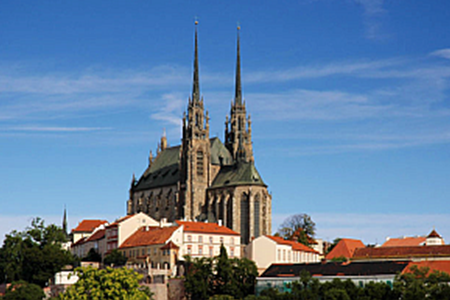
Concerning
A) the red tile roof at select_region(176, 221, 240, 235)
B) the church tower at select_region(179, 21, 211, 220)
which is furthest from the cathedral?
the red tile roof at select_region(176, 221, 240, 235)

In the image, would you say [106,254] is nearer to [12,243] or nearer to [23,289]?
[12,243]

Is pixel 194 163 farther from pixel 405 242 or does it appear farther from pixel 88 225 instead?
pixel 405 242

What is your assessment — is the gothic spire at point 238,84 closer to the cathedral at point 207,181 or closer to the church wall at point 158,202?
the cathedral at point 207,181

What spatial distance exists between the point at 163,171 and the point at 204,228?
33.2 meters

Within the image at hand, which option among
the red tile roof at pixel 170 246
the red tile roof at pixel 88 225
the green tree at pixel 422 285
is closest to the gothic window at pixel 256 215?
the red tile roof at pixel 170 246

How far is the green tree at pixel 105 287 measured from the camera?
Result: 78062mm

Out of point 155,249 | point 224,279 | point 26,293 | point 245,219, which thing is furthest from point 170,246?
point 245,219

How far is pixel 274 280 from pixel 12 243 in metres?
39.2

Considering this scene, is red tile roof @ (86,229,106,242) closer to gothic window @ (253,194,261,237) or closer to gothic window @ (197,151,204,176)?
gothic window @ (197,151,204,176)

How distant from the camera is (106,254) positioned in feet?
387

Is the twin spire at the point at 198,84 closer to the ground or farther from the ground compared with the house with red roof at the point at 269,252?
farther from the ground

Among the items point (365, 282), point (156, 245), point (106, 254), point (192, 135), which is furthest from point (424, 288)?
point (192, 135)

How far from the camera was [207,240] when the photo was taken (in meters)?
114

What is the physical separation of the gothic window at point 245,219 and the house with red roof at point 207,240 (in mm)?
7984
